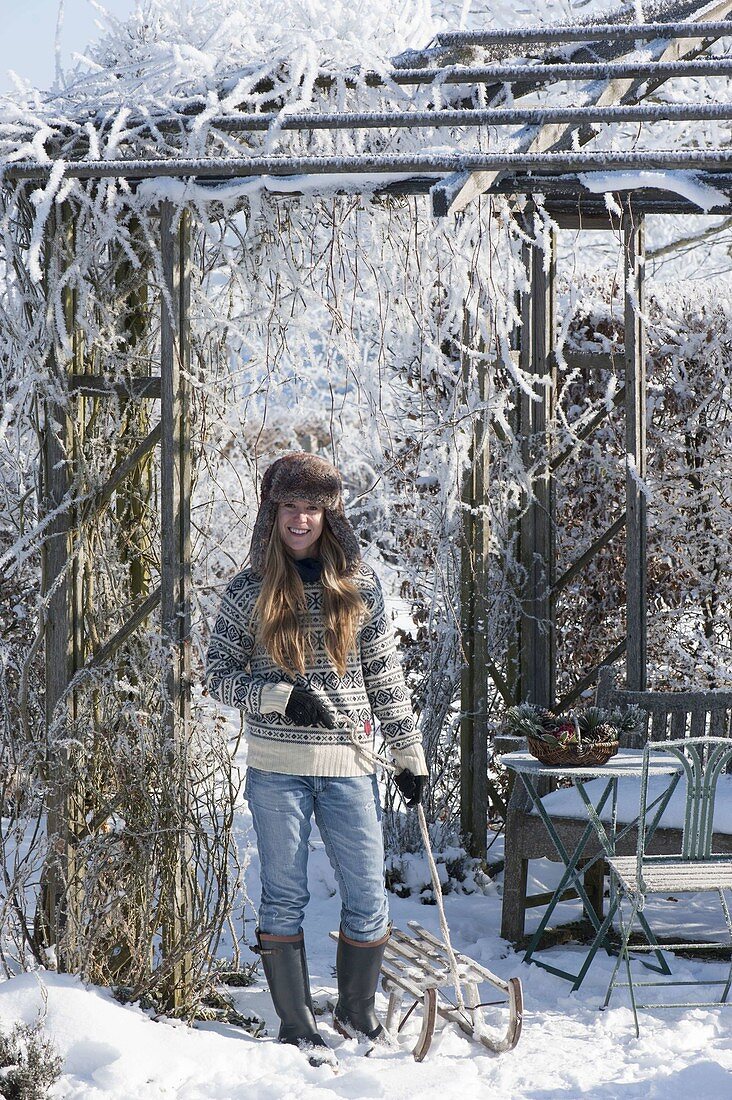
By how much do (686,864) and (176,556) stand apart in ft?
6.78

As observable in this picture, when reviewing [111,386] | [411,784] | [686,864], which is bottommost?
[686,864]

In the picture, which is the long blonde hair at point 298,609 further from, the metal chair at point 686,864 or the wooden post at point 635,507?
the wooden post at point 635,507

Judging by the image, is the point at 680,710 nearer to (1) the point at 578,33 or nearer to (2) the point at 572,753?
(2) the point at 572,753

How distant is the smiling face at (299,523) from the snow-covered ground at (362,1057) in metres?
1.49

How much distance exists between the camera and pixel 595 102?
398 centimetres

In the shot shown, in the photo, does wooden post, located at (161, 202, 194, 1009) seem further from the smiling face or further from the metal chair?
the metal chair

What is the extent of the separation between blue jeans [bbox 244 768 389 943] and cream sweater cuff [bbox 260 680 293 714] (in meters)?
0.23

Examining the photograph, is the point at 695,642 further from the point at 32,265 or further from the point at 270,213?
the point at 32,265

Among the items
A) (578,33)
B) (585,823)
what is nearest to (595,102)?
(578,33)

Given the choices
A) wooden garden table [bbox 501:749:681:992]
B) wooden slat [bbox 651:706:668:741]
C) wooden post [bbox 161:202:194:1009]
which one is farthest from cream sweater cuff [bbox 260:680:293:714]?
wooden slat [bbox 651:706:668:741]

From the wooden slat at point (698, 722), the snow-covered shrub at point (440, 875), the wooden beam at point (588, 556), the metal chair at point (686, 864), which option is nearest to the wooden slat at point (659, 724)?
the wooden slat at point (698, 722)

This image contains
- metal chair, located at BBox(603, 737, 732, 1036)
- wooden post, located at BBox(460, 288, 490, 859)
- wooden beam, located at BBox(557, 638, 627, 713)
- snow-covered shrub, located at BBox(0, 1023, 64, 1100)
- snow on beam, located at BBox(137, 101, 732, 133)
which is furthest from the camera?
wooden beam, located at BBox(557, 638, 627, 713)

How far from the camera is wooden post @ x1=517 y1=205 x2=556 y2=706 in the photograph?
19.9 feet

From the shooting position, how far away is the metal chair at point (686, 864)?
4027 millimetres
